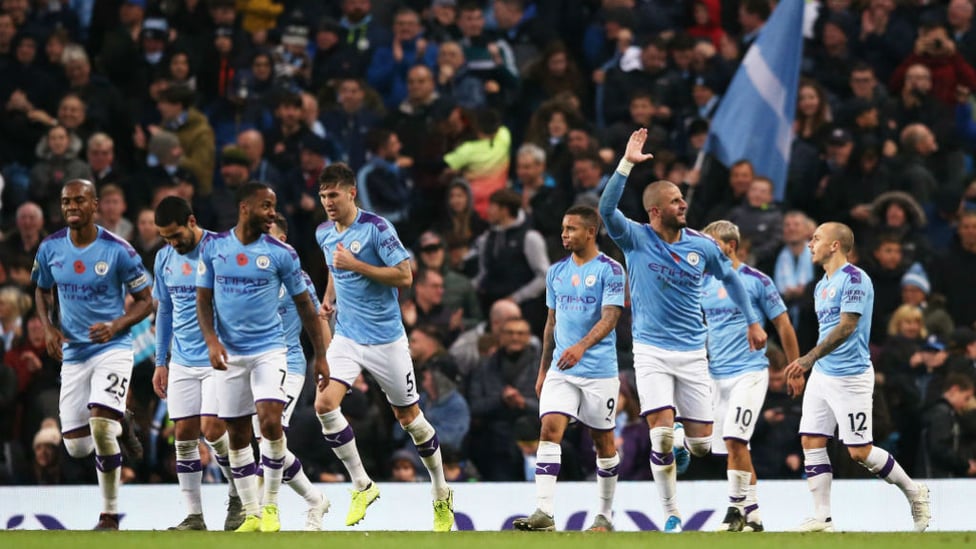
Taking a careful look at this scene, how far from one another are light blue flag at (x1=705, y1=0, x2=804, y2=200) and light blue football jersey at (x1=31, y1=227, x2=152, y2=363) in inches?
311

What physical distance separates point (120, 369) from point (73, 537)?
8.42 feet

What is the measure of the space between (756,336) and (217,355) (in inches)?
176

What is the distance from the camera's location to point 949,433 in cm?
1700

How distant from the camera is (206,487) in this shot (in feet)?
55.1

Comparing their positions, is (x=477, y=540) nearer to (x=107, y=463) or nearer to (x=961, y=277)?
(x=107, y=463)

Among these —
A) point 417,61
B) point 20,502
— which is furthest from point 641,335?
point 417,61

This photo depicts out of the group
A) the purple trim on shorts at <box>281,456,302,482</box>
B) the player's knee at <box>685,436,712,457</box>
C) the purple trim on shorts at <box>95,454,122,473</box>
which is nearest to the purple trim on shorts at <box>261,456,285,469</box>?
the purple trim on shorts at <box>281,456,302,482</box>

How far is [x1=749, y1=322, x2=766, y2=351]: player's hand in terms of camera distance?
14.6 metres

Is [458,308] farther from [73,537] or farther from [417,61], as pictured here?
[73,537]

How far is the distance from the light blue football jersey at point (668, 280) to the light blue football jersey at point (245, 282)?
2.67m

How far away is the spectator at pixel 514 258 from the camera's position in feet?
62.7

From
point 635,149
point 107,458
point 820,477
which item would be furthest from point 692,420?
point 107,458

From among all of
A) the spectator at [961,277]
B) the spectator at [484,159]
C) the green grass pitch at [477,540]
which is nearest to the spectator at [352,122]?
the spectator at [484,159]

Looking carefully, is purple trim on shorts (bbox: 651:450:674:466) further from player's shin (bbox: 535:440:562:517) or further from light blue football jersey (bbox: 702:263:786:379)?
light blue football jersey (bbox: 702:263:786:379)
